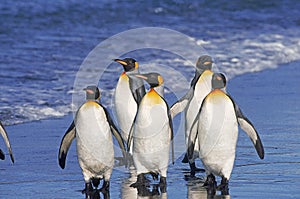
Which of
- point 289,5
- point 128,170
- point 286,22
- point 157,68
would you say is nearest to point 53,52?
point 157,68

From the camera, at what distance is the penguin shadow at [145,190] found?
6.75 meters

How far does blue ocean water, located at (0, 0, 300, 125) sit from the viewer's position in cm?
1209

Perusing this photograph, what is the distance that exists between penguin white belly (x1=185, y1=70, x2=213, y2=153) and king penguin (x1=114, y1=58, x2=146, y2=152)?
591 mm

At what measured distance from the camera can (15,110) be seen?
1061cm

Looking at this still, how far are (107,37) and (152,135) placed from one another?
40.2 feet

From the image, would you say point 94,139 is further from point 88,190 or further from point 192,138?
point 192,138

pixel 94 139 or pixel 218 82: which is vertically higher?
pixel 218 82

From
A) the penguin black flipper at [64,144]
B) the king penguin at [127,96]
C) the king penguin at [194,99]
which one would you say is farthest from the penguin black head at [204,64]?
the penguin black flipper at [64,144]

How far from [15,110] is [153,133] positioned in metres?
3.90

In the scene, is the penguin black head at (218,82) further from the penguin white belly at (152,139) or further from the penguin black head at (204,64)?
the penguin black head at (204,64)

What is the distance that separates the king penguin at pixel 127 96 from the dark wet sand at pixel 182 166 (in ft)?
1.70

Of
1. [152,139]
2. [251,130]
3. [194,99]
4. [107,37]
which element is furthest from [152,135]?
[107,37]

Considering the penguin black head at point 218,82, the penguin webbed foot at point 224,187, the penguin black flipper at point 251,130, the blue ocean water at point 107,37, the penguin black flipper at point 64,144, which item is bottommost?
the blue ocean water at point 107,37

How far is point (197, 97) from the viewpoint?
7.96 meters
